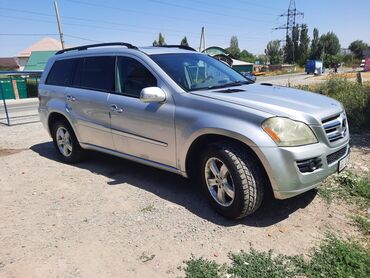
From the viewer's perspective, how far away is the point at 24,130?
977 centimetres

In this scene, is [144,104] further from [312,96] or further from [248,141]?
[312,96]

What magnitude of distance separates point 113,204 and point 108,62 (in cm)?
196

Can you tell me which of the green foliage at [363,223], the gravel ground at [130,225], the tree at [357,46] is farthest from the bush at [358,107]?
the tree at [357,46]

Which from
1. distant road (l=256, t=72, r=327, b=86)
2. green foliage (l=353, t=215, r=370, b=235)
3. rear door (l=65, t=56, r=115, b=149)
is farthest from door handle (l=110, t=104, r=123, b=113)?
distant road (l=256, t=72, r=327, b=86)

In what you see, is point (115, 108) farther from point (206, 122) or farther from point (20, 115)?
point (20, 115)

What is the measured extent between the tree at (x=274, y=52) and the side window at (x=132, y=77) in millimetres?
100888

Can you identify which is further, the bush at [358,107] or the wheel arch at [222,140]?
the bush at [358,107]

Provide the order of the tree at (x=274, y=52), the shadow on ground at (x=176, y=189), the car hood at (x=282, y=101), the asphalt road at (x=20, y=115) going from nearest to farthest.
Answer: the car hood at (x=282, y=101), the shadow on ground at (x=176, y=189), the asphalt road at (x=20, y=115), the tree at (x=274, y=52)

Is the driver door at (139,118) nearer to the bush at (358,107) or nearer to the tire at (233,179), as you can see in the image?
the tire at (233,179)

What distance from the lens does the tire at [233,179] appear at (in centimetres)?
343

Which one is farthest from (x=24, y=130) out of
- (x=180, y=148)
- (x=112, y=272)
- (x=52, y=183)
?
(x=112, y=272)

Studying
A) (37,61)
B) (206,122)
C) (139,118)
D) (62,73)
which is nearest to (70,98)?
(62,73)

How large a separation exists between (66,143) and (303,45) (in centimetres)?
9699

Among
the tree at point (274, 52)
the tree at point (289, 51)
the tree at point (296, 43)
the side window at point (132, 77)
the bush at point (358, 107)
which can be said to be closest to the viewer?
the side window at point (132, 77)
